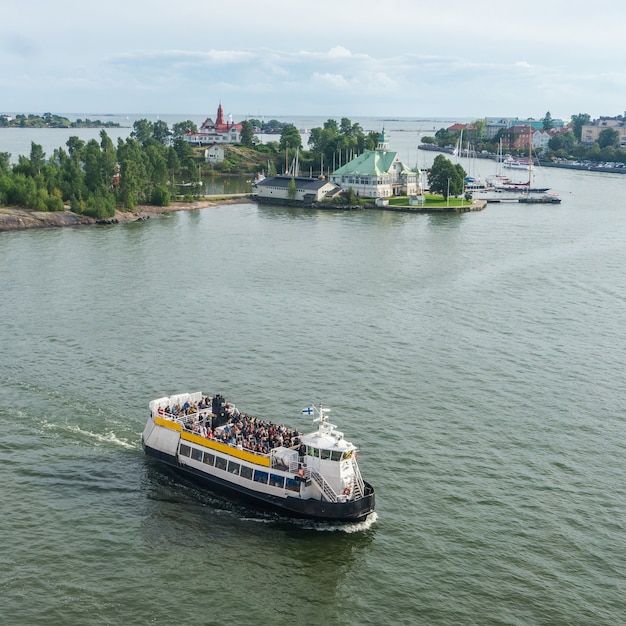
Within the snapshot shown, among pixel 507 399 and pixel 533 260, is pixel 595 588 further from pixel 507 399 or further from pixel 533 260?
pixel 533 260

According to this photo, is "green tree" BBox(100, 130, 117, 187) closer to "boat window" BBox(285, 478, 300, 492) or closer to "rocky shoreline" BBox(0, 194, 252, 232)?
"rocky shoreline" BBox(0, 194, 252, 232)

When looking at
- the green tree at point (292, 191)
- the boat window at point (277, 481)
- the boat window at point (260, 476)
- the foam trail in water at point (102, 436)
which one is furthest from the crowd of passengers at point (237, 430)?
the green tree at point (292, 191)

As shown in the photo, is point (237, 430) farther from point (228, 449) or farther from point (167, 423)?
point (167, 423)

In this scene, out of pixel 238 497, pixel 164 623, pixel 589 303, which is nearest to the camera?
pixel 164 623

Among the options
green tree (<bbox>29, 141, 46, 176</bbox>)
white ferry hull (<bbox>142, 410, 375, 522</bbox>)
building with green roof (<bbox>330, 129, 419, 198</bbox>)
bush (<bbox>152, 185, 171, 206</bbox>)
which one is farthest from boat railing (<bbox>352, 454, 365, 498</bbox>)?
building with green roof (<bbox>330, 129, 419, 198</bbox>)

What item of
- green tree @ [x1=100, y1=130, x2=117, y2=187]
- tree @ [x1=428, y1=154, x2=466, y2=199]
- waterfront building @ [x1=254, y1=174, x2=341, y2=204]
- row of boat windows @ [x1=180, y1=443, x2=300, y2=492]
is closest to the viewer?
row of boat windows @ [x1=180, y1=443, x2=300, y2=492]

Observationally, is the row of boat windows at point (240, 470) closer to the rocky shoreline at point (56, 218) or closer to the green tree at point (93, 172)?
the rocky shoreline at point (56, 218)

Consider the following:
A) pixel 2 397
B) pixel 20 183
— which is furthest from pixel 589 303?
pixel 20 183
